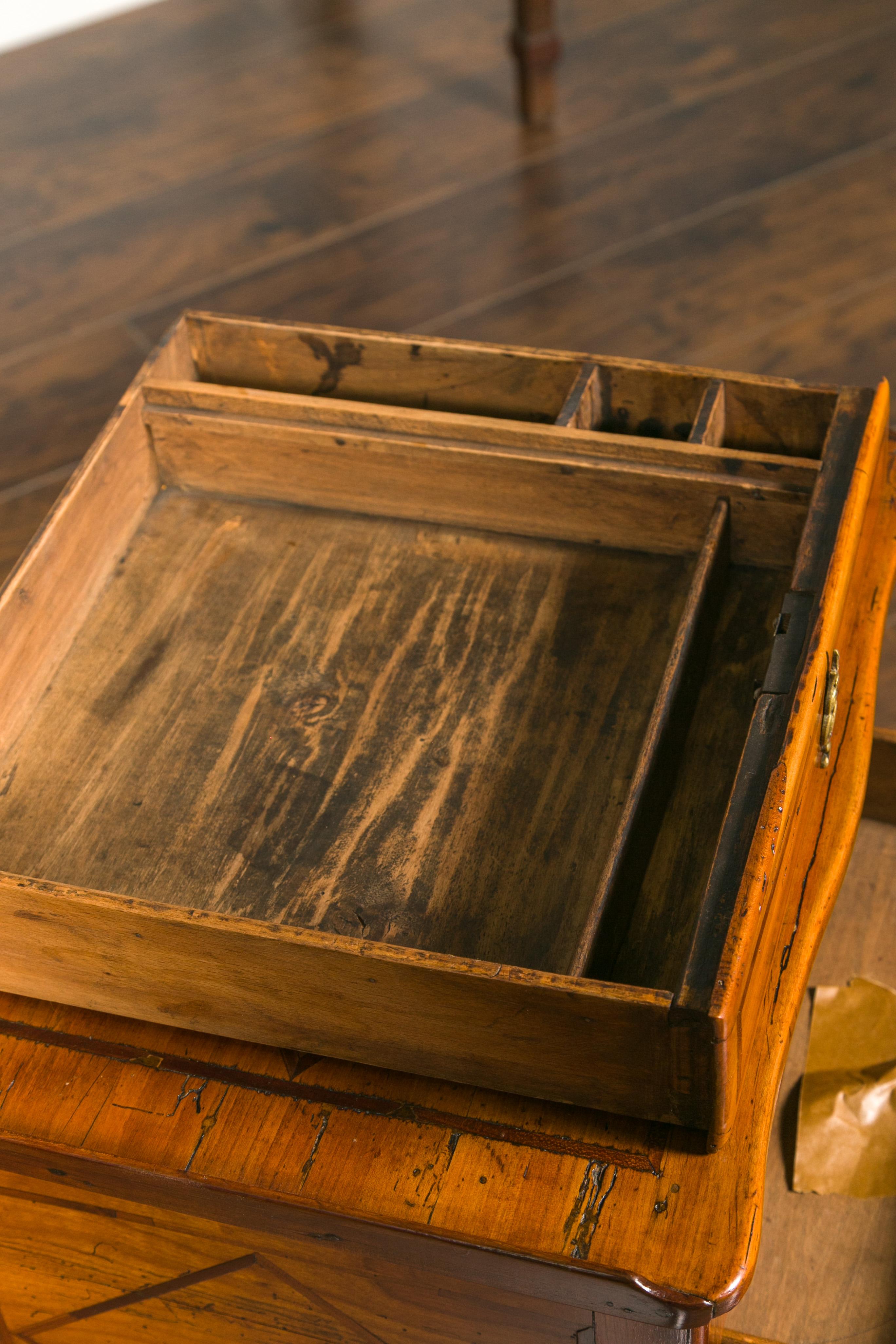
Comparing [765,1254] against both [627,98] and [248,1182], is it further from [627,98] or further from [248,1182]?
[627,98]

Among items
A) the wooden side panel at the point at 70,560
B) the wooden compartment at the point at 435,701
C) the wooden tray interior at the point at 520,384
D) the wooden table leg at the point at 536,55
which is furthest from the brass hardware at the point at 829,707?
the wooden table leg at the point at 536,55

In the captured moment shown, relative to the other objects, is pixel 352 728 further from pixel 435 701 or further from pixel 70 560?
pixel 70 560

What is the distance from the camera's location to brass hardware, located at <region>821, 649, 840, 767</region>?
2.91 feet

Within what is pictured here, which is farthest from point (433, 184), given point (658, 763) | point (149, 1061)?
point (149, 1061)

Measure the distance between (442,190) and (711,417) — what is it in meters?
1.41

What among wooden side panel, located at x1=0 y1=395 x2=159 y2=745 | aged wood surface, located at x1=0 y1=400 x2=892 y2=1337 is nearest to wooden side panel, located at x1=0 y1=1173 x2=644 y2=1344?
aged wood surface, located at x1=0 y1=400 x2=892 y2=1337

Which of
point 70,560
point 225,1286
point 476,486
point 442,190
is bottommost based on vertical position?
point 225,1286

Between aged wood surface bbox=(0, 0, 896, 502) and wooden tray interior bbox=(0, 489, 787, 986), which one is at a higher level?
aged wood surface bbox=(0, 0, 896, 502)

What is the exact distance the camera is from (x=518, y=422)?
1.08m

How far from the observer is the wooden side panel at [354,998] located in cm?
73

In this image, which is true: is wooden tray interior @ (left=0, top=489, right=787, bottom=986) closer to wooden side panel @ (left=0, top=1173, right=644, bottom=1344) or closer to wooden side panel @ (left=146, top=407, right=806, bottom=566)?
wooden side panel @ (left=146, top=407, right=806, bottom=566)

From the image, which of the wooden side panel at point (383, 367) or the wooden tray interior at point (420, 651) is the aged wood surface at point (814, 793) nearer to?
the wooden tray interior at point (420, 651)

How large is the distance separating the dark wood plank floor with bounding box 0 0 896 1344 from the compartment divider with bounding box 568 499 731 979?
40.0 inches

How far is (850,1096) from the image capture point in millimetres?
1203
